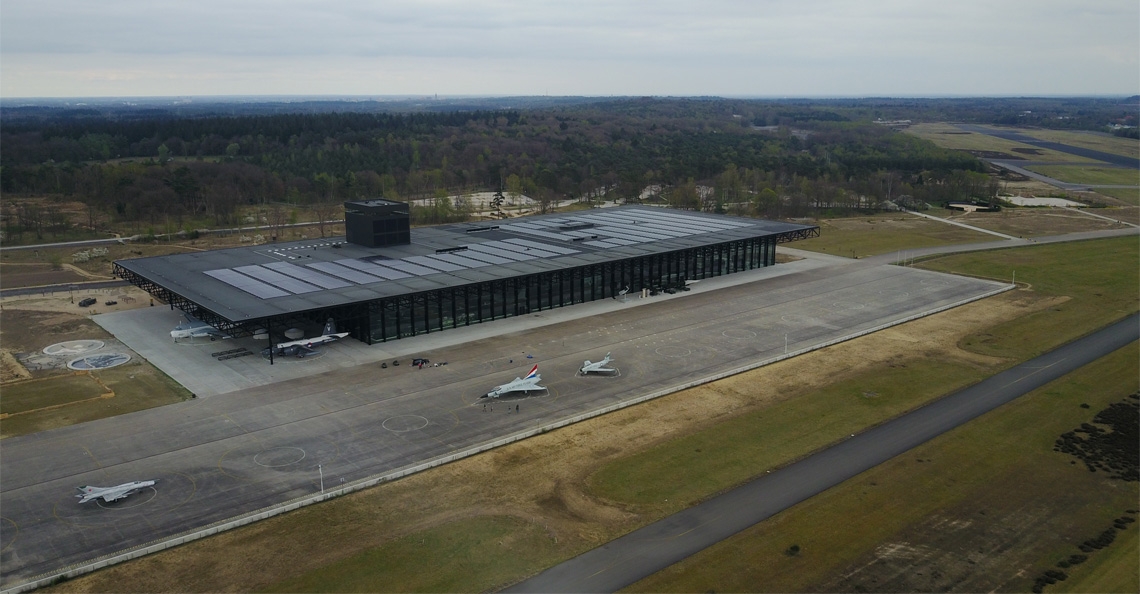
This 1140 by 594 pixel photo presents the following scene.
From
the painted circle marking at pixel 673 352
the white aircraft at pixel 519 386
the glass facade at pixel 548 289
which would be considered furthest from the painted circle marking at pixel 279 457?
the painted circle marking at pixel 673 352

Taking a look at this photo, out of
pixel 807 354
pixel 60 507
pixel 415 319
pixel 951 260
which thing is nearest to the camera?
pixel 60 507

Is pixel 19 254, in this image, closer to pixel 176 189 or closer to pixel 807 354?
pixel 176 189

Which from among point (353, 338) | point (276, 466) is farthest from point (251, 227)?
point (276, 466)

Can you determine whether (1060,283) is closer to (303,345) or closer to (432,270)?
(432,270)

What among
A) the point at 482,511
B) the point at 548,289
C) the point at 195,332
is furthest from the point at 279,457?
the point at 548,289

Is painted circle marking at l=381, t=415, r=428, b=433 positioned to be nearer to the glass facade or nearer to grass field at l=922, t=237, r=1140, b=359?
the glass facade

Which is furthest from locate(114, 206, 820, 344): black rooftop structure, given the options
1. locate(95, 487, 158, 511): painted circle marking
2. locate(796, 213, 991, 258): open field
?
→ locate(95, 487, 158, 511): painted circle marking
